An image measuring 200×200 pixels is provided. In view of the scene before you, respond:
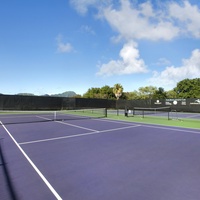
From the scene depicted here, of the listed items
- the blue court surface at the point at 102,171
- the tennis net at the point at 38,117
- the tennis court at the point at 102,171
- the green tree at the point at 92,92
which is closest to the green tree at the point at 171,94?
the green tree at the point at 92,92

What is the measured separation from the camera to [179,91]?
202 ft

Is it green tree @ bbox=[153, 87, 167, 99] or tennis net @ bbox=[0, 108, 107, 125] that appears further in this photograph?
green tree @ bbox=[153, 87, 167, 99]

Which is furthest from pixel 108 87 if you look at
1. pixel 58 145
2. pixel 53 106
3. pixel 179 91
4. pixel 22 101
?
pixel 58 145

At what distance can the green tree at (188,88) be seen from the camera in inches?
2213

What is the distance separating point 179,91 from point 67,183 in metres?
62.0

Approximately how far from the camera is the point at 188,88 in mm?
58875

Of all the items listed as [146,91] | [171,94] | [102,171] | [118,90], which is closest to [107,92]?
[118,90]

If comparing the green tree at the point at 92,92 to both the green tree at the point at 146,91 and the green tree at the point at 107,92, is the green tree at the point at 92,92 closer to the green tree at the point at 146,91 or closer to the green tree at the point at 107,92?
the green tree at the point at 107,92

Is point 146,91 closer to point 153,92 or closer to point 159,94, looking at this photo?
point 153,92

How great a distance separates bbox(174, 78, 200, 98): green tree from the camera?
5620 cm

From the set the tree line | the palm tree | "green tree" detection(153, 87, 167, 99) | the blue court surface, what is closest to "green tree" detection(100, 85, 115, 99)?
the tree line

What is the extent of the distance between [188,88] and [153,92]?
9843 millimetres

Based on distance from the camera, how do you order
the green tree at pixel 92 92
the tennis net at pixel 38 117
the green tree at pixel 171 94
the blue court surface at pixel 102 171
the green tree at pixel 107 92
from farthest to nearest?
1. the green tree at pixel 171 94
2. the green tree at pixel 92 92
3. the green tree at pixel 107 92
4. the tennis net at pixel 38 117
5. the blue court surface at pixel 102 171

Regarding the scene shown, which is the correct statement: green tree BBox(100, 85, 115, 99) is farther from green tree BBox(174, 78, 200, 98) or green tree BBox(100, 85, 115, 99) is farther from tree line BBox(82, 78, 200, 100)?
green tree BBox(174, 78, 200, 98)
